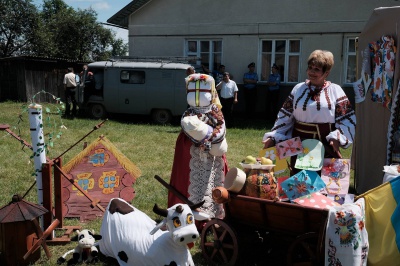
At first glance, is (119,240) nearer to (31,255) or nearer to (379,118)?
(31,255)

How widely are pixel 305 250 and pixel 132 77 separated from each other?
10.5 meters

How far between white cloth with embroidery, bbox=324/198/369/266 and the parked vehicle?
955cm

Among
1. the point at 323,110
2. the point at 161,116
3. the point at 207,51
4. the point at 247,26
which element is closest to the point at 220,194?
the point at 323,110

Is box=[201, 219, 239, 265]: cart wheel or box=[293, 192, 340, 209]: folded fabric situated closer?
box=[293, 192, 340, 209]: folded fabric

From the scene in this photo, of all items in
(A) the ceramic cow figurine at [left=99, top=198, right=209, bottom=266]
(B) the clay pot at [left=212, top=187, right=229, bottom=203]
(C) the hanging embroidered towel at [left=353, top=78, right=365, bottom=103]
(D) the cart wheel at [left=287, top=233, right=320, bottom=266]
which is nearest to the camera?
(A) the ceramic cow figurine at [left=99, top=198, right=209, bottom=266]

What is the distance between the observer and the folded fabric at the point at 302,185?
3219 millimetres

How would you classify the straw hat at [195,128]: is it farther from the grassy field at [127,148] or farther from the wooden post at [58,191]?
the wooden post at [58,191]

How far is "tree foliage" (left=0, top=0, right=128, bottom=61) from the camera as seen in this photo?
110 feet

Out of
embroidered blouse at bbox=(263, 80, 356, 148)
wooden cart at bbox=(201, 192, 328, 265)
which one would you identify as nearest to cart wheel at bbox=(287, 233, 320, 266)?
wooden cart at bbox=(201, 192, 328, 265)

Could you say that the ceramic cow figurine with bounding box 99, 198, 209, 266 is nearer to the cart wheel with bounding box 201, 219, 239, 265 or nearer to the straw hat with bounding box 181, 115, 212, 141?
the cart wheel with bounding box 201, 219, 239, 265

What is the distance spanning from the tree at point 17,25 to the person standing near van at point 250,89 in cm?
2568

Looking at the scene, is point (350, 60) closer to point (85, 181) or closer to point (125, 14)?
point (125, 14)

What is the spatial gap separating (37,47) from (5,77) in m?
15.1

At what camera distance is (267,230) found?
3.30 metres
